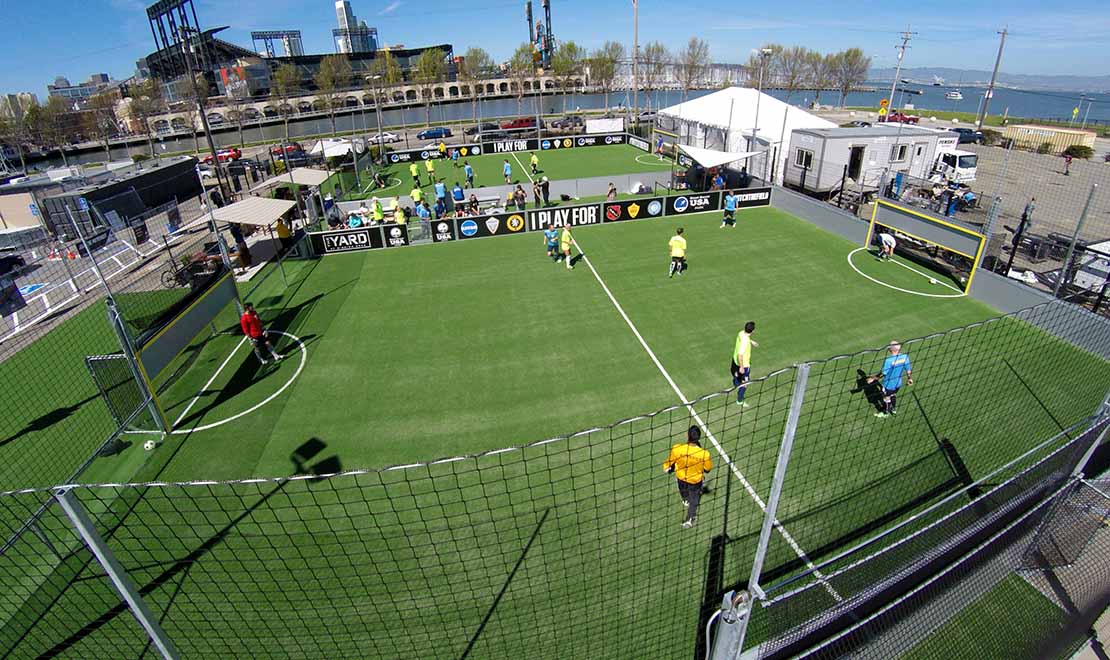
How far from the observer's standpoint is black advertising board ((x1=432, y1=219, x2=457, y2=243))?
71.6 feet

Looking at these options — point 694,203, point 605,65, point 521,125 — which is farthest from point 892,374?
point 605,65

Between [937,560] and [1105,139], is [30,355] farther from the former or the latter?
[1105,139]

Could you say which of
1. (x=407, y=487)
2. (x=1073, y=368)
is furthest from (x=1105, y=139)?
(x=407, y=487)

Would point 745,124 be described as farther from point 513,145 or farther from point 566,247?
point 566,247

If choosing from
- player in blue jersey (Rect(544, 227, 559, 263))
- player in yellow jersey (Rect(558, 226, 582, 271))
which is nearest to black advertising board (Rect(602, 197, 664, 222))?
player in blue jersey (Rect(544, 227, 559, 263))

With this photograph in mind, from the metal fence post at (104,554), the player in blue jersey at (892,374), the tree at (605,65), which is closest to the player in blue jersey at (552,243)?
the player in blue jersey at (892,374)

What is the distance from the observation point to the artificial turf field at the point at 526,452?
6738mm

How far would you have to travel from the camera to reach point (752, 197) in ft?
78.6

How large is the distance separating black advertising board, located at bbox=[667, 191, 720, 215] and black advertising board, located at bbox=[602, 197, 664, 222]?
545 mm

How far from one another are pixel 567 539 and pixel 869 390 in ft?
24.0

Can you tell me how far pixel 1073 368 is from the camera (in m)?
11.3

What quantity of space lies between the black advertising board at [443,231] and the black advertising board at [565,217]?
342cm

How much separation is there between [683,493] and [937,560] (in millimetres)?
2955

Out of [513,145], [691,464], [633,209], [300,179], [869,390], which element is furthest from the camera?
[513,145]
